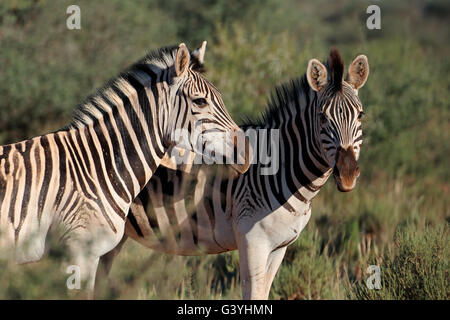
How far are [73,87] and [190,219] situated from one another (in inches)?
300

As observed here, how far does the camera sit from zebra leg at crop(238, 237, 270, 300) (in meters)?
5.22

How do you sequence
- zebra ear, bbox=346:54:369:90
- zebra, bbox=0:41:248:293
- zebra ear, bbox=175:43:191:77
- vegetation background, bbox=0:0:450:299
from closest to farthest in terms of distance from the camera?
zebra, bbox=0:41:248:293 → zebra ear, bbox=175:43:191:77 → zebra ear, bbox=346:54:369:90 → vegetation background, bbox=0:0:450:299

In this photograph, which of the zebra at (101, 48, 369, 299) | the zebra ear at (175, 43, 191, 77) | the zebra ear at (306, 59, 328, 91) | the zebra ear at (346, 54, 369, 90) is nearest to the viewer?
the zebra ear at (175, 43, 191, 77)

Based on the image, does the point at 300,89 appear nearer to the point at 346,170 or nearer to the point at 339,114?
the point at 339,114

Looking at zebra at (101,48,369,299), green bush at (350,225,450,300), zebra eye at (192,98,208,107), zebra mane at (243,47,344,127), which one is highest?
zebra mane at (243,47,344,127)

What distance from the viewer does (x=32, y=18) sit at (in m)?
12.7

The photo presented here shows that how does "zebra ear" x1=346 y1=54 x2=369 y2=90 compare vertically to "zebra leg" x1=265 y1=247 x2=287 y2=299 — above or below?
above

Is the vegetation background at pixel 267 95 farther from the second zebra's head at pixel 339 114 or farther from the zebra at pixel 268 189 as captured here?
the second zebra's head at pixel 339 114

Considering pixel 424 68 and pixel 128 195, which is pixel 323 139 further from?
pixel 424 68

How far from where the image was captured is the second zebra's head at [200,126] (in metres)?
5.07

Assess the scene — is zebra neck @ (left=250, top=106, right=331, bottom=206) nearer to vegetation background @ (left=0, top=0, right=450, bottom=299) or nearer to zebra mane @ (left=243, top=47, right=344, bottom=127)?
zebra mane @ (left=243, top=47, right=344, bottom=127)

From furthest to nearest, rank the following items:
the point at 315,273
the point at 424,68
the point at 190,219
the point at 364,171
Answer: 1. the point at 424,68
2. the point at 364,171
3. the point at 315,273
4. the point at 190,219

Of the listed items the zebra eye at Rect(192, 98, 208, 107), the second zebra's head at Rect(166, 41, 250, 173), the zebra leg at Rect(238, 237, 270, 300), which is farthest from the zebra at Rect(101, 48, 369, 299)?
the zebra eye at Rect(192, 98, 208, 107)
